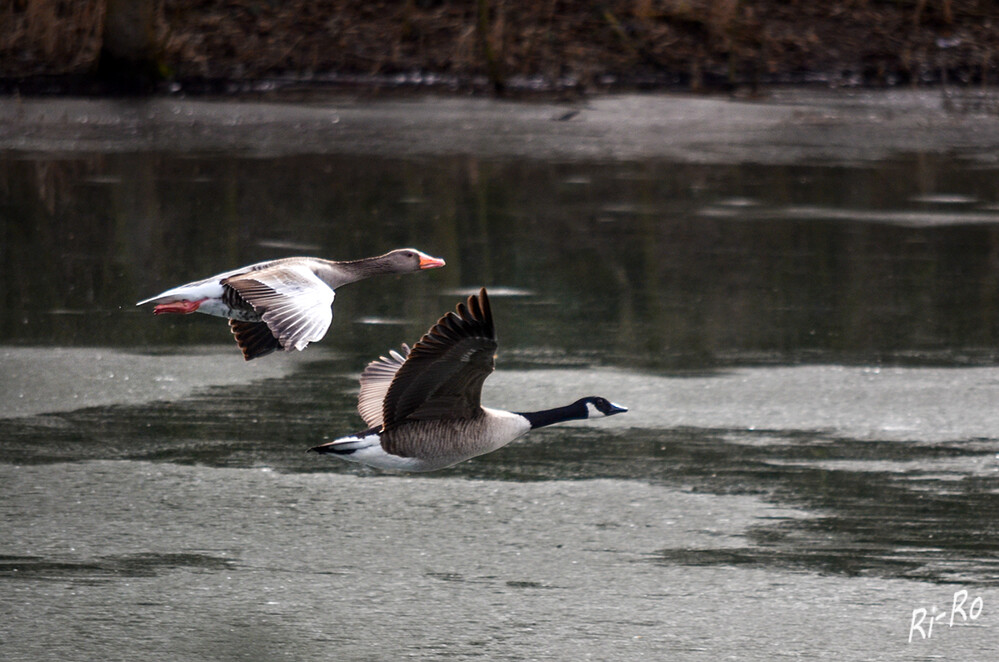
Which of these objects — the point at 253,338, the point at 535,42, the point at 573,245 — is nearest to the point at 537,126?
the point at 535,42

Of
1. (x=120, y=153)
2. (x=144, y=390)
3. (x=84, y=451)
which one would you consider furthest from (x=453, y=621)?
(x=120, y=153)

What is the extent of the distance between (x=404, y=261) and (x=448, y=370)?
920mm

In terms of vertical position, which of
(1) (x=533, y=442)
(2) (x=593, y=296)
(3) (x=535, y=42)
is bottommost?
(1) (x=533, y=442)

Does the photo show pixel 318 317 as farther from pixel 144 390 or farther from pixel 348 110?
pixel 348 110

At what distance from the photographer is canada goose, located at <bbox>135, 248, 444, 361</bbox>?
465 cm

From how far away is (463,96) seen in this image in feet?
66.8

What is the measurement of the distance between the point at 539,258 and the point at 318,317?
7.24 metres

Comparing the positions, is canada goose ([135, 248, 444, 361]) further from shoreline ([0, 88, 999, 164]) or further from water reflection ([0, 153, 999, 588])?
shoreline ([0, 88, 999, 164])

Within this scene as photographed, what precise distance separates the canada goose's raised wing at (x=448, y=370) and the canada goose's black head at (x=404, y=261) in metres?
0.68

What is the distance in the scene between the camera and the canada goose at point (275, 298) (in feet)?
15.3

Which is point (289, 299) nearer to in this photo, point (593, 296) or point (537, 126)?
point (593, 296)

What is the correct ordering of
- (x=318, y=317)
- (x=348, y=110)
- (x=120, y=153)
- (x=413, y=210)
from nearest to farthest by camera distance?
(x=318, y=317) → (x=413, y=210) → (x=120, y=153) → (x=348, y=110)

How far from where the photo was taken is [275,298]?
15.9 ft

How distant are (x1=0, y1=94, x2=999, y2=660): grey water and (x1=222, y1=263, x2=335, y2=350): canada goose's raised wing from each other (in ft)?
4.36
